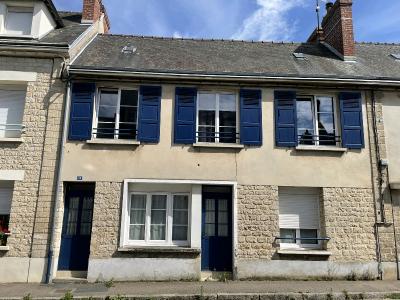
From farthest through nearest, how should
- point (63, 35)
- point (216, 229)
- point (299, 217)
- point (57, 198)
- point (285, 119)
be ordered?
1. point (63, 35)
2. point (285, 119)
3. point (299, 217)
4. point (216, 229)
5. point (57, 198)

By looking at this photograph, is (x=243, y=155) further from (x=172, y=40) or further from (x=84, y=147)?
(x=172, y=40)

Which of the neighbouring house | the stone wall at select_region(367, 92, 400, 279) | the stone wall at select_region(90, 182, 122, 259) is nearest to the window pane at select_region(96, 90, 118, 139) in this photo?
the neighbouring house

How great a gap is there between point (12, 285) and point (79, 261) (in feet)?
4.73

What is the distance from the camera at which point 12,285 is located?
304 inches

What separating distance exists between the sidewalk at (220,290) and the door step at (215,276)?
0.35 m

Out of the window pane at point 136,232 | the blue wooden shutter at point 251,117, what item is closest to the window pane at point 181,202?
the window pane at point 136,232

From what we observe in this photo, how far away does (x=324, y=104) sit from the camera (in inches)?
377

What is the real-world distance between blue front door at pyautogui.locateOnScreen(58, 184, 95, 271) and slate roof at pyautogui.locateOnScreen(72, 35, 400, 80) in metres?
3.10

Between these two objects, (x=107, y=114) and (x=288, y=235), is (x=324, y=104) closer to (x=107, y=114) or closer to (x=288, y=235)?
(x=288, y=235)

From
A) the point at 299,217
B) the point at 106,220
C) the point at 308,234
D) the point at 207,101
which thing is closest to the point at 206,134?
the point at 207,101

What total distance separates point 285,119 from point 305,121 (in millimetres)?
641

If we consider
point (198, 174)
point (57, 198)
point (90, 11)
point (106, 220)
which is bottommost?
point (106, 220)

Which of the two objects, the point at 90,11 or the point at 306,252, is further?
the point at 90,11

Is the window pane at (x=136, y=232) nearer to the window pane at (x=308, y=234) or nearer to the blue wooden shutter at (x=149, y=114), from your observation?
the blue wooden shutter at (x=149, y=114)
